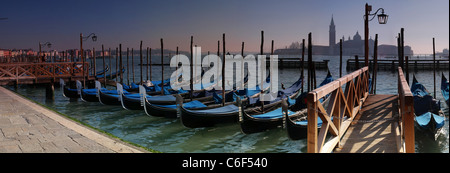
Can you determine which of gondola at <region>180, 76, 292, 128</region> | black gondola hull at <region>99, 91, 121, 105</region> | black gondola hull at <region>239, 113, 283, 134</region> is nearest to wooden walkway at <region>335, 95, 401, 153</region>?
black gondola hull at <region>239, 113, 283, 134</region>

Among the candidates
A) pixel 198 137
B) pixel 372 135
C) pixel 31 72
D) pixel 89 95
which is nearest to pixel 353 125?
pixel 372 135

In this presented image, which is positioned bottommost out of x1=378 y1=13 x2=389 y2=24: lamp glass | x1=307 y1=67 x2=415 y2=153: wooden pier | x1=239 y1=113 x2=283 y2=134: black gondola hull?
x1=239 y1=113 x2=283 y2=134: black gondola hull

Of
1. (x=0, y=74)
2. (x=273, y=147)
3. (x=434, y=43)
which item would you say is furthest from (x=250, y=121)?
(x=434, y=43)

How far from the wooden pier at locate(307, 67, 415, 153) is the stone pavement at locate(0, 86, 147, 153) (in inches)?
90.3

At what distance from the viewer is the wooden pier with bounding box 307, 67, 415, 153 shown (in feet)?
10.4

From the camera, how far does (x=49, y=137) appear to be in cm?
517

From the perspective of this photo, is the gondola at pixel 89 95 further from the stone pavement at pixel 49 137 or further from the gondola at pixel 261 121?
the gondola at pixel 261 121

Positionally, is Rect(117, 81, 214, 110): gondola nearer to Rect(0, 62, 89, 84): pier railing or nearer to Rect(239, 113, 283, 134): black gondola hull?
Rect(239, 113, 283, 134): black gondola hull

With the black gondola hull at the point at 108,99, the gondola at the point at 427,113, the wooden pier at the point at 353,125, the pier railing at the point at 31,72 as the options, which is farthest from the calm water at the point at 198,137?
the pier railing at the point at 31,72

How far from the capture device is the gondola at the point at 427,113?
9180 mm

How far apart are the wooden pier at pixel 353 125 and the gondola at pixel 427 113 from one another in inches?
107
